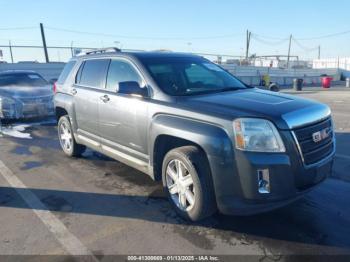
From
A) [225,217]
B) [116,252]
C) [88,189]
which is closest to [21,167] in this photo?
[88,189]

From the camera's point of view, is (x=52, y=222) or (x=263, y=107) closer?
(x=263, y=107)

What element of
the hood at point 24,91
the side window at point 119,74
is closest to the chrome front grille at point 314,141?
the side window at point 119,74

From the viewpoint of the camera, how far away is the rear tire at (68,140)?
6457 mm

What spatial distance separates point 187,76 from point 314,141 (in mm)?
1894

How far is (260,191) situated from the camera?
3.27 meters

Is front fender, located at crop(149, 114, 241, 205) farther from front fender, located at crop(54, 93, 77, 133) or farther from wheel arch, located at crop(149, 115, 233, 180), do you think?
front fender, located at crop(54, 93, 77, 133)

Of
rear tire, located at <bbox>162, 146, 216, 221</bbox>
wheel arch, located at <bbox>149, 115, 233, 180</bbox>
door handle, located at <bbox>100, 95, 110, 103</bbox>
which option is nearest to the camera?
wheel arch, located at <bbox>149, 115, 233, 180</bbox>

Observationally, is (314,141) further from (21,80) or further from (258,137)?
(21,80)

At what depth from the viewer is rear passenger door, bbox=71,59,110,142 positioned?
17.4 feet

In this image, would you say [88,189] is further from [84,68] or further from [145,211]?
[84,68]

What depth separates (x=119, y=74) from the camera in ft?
16.3

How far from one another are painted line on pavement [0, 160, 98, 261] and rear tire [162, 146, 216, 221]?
1.12 m

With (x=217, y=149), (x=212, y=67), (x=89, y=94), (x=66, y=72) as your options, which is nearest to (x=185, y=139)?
(x=217, y=149)

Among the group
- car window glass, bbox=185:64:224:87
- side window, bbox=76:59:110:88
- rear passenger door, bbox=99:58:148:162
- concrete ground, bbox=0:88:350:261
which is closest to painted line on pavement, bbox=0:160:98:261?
concrete ground, bbox=0:88:350:261
